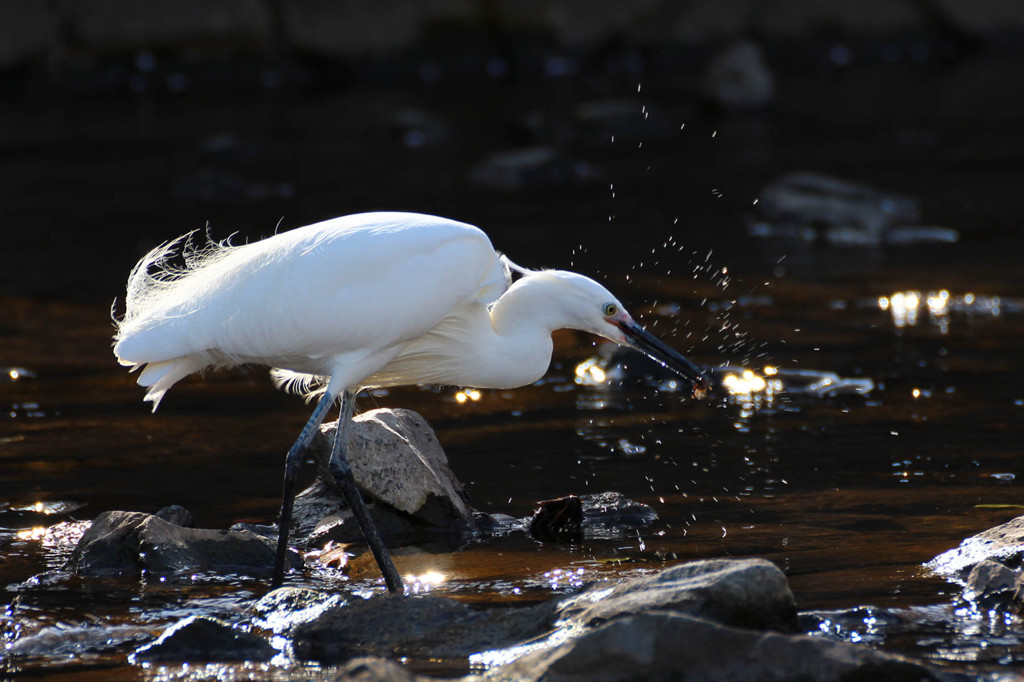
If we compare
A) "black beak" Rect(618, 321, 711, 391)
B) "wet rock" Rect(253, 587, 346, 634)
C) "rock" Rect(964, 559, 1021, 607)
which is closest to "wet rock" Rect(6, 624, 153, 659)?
"wet rock" Rect(253, 587, 346, 634)

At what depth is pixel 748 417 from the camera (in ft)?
23.6

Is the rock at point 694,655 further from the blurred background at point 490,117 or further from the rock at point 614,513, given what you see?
the blurred background at point 490,117

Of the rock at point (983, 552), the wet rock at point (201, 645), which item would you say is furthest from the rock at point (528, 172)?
the wet rock at point (201, 645)

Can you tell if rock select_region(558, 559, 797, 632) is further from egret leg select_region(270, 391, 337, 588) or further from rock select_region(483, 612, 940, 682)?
egret leg select_region(270, 391, 337, 588)

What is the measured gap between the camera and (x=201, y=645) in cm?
420

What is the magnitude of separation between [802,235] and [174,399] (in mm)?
6598

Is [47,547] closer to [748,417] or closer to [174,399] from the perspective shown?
[174,399]

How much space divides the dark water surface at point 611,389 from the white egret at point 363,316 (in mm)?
713

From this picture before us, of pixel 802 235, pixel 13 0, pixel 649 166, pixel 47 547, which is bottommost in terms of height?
pixel 47 547

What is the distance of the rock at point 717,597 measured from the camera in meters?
3.92

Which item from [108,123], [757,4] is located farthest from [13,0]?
[757,4]

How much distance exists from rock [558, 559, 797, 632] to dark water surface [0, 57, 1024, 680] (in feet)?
1.39

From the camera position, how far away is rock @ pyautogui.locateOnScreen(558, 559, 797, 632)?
392 centimetres

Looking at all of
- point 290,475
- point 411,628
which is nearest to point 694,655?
point 411,628
